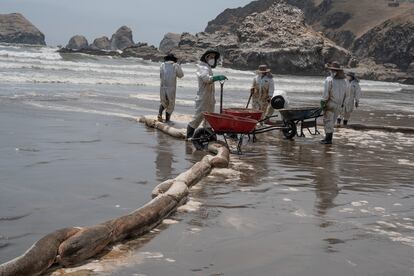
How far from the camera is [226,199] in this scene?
677 cm

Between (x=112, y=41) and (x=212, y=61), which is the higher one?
(x=112, y=41)

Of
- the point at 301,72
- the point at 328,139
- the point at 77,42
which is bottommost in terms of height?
the point at 328,139

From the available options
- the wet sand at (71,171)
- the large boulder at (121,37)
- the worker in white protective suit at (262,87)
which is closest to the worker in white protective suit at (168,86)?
the wet sand at (71,171)

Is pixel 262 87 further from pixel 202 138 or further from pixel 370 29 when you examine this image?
pixel 370 29

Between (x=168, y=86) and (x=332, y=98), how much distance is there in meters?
4.23

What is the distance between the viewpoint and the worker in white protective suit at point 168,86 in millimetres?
14195

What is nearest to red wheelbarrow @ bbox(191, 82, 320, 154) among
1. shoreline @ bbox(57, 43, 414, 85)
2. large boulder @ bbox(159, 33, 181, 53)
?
shoreline @ bbox(57, 43, 414, 85)

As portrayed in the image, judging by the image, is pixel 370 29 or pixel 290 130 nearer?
pixel 290 130

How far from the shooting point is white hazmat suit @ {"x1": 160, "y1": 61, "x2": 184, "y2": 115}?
46.6ft

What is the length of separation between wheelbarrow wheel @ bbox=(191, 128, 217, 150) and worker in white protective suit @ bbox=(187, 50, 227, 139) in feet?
0.63

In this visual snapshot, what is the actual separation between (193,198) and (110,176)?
1.56 meters

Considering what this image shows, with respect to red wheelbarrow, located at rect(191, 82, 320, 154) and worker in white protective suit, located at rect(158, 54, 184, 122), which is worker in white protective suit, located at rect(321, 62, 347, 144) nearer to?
red wheelbarrow, located at rect(191, 82, 320, 154)

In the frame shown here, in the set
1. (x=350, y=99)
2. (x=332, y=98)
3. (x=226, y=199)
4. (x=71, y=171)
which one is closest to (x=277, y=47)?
(x=350, y=99)

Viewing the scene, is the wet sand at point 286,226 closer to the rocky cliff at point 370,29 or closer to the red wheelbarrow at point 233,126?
the red wheelbarrow at point 233,126
